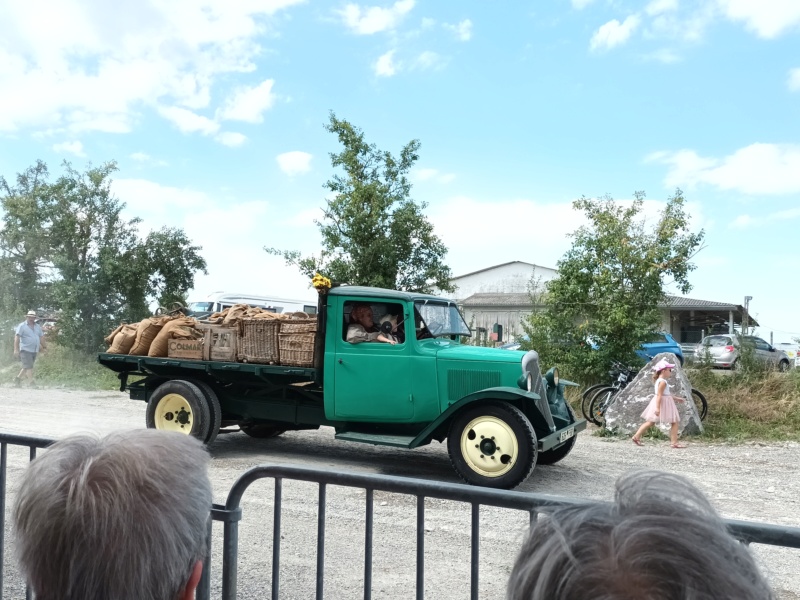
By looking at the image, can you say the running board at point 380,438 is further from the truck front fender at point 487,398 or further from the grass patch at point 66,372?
Answer: the grass patch at point 66,372

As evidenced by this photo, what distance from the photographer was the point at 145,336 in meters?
8.52

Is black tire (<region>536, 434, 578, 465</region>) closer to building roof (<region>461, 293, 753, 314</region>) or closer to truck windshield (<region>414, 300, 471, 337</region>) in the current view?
truck windshield (<region>414, 300, 471, 337</region>)

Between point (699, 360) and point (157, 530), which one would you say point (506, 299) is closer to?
point (699, 360)

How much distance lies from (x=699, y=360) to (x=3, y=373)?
53.4ft

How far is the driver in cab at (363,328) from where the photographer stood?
7.32 metres

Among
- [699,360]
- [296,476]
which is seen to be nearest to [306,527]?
[296,476]

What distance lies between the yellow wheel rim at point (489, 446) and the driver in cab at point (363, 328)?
1279 mm

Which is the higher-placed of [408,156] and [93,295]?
[408,156]

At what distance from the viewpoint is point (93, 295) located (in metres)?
20.2

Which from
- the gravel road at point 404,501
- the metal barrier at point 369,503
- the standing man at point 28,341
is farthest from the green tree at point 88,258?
the metal barrier at point 369,503

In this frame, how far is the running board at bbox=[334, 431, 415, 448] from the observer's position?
7.06m

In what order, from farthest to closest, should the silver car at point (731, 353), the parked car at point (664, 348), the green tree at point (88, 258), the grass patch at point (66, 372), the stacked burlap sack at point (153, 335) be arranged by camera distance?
1. the green tree at point (88, 258)
2. the grass patch at point (66, 372)
3. the parked car at point (664, 348)
4. the silver car at point (731, 353)
5. the stacked burlap sack at point (153, 335)

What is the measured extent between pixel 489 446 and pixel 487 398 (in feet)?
1.48

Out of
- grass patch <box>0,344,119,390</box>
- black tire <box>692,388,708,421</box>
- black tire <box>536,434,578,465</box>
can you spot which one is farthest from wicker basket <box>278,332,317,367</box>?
grass patch <box>0,344,119,390</box>
